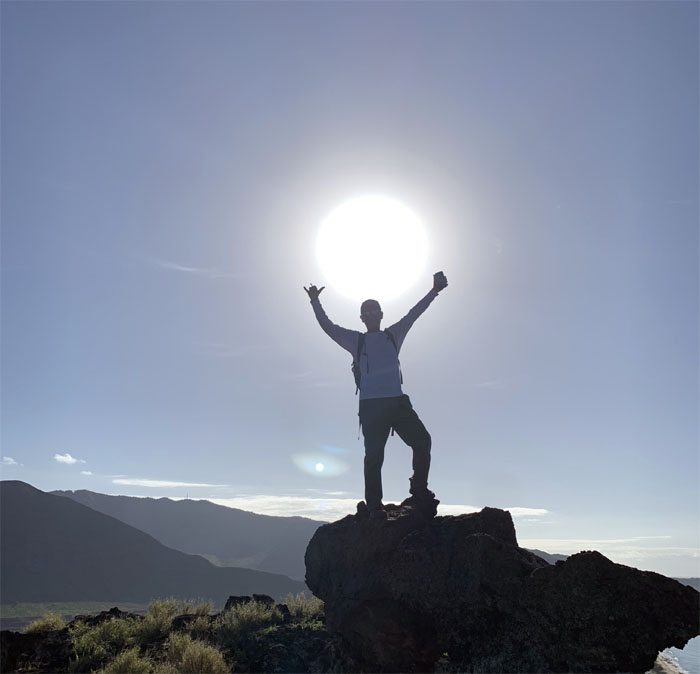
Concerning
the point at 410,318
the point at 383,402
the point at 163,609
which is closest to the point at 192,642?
the point at 163,609

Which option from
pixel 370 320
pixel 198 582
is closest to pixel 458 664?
pixel 370 320

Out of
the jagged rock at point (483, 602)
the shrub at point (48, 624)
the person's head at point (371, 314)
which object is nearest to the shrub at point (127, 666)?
the jagged rock at point (483, 602)

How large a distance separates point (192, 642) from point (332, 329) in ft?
16.8

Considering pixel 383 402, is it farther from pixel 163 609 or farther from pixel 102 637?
pixel 163 609

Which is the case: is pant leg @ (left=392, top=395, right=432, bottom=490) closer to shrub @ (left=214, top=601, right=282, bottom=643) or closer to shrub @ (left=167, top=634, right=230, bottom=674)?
shrub @ (left=167, top=634, right=230, bottom=674)

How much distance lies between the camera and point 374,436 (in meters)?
7.21

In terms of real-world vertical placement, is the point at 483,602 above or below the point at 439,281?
below

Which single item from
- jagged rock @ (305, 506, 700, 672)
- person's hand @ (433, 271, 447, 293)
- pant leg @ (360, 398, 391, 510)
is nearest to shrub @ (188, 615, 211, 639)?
jagged rock @ (305, 506, 700, 672)

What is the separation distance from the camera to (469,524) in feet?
22.0

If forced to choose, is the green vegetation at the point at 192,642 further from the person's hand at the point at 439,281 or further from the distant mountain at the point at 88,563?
the distant mountain at the point at 88,563

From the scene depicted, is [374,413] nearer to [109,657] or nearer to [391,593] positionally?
[391,593]

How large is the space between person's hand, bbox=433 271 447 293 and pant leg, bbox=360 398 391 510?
178cm

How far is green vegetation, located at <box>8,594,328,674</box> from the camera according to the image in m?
6.86

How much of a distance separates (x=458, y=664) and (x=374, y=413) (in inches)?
123
